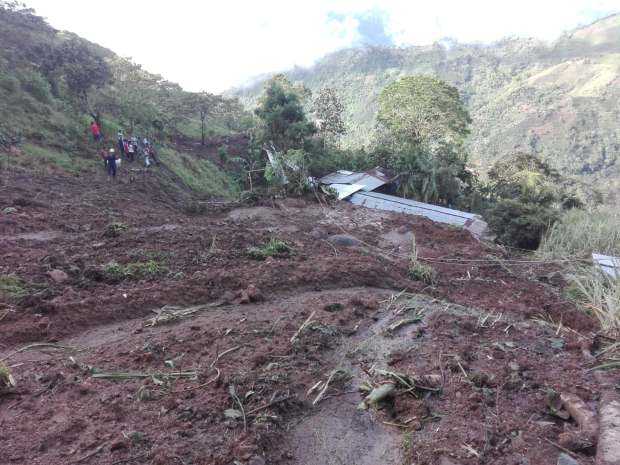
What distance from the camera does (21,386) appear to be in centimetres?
385

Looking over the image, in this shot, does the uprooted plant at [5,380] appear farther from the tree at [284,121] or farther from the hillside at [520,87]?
the hillside at [520,87]

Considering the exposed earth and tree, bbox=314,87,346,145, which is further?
tree, bbox=314,87,346,145

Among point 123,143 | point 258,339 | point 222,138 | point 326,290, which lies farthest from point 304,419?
point 222,138

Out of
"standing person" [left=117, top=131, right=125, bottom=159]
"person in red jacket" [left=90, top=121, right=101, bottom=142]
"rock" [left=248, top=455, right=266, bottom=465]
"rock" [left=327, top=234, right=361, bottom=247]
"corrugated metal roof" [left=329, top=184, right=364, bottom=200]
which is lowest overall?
"corrugated metal roof" [left=329, top=184, right=364, bottom=200]

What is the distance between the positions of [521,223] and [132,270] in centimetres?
1028

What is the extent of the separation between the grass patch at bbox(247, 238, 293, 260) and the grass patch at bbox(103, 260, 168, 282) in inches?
60.2

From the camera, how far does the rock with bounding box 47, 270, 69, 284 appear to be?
5.96 metres

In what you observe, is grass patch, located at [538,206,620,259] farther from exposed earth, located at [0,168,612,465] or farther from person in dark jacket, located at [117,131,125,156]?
person in dark jacket, located at [117,131,125,156]

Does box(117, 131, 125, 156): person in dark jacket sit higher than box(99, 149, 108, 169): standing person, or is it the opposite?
box(117, 131, 125, 156): person in dark jacket

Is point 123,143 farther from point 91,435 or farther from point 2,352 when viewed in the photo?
point 91,435

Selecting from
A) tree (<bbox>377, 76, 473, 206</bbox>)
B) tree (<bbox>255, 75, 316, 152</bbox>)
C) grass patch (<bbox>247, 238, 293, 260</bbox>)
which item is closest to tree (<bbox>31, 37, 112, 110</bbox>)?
tree (<bbox>255, 75, 316, 152</bbox>)

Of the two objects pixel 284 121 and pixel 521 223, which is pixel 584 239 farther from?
pixel 284 121

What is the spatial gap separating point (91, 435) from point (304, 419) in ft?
5.20

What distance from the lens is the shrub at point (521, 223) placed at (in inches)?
486
